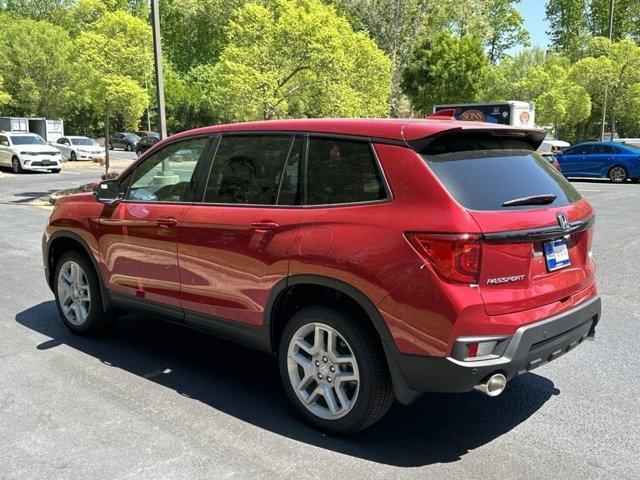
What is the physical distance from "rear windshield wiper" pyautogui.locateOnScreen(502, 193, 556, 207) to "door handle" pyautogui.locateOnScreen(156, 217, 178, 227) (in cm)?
224

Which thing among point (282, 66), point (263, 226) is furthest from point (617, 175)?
point (263, 226)

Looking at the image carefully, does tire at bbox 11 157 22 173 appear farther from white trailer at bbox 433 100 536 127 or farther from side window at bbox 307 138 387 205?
side window at bbox 307 138 387 205

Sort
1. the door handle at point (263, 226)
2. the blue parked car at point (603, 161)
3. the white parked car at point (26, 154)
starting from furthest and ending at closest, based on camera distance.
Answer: the white parked car at point (26, 154) → the blue parked car at point (603, 161) → the door handle at point (263, 226)

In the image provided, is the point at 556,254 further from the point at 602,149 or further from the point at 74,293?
the point at 602,149

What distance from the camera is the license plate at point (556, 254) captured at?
3299 mm

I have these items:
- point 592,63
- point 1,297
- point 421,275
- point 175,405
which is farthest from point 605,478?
point 592,63

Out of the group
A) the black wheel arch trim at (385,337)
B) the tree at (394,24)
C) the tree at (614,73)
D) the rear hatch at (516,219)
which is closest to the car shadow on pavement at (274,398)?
the black wheel arch trim at (385,337)

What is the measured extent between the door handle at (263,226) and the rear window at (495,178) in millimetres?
986

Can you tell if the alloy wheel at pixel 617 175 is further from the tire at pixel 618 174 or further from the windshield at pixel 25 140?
the windshield at pixel 25 140

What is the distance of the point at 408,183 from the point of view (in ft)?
10.4

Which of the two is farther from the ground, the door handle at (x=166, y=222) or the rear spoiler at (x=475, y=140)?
the rear spoiler at (x=475, y=140)

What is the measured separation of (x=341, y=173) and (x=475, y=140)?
2.54 feet

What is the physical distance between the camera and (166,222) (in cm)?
429

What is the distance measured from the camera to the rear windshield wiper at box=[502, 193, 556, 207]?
10.5 feet
